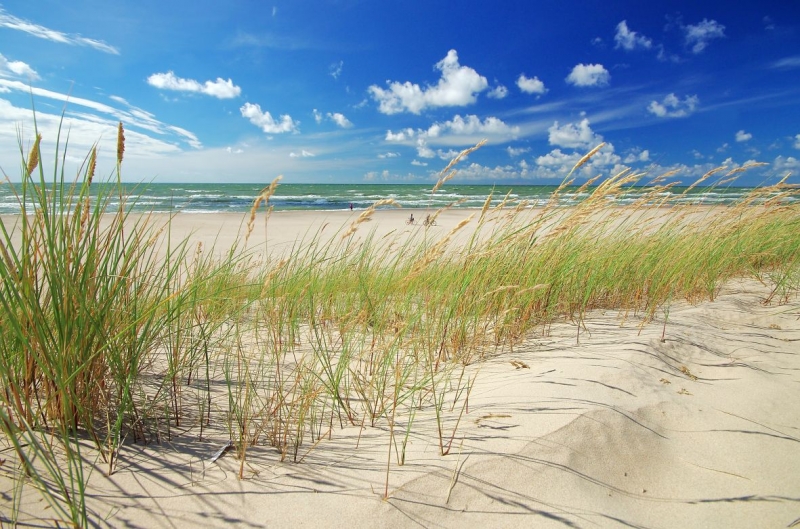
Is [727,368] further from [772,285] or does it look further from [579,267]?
[772,285]

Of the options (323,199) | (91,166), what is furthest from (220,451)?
(323,199)

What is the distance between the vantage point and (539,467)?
1318 millimetres

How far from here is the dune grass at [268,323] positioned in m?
1.23

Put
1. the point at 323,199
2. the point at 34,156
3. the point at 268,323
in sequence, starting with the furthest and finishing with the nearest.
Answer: the point at 323,199
the point at 268,323
the point at 34,156

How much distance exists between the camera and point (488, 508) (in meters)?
1.17

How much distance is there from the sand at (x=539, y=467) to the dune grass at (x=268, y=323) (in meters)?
0.07

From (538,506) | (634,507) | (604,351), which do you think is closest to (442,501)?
(538,506)

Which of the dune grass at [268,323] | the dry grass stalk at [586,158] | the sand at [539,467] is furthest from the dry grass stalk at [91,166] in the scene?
the dry grass stalk at [586,158]

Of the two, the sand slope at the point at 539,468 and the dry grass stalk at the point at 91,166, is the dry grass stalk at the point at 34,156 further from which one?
the sand slope at the point at 539,468

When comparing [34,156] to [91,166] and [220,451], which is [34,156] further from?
[220,451]

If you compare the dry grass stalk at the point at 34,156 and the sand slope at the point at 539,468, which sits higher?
the dry grass stalk at the point at 34,156

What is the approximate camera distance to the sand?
1134mm

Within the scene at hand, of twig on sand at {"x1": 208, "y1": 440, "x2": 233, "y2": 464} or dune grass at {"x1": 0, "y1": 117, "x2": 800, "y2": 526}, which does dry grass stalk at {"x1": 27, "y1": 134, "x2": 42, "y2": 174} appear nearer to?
dune grass at {"x1": 0, "y1": 117, "x2": 800, "y2": 526}

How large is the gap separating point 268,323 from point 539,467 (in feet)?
5.69
